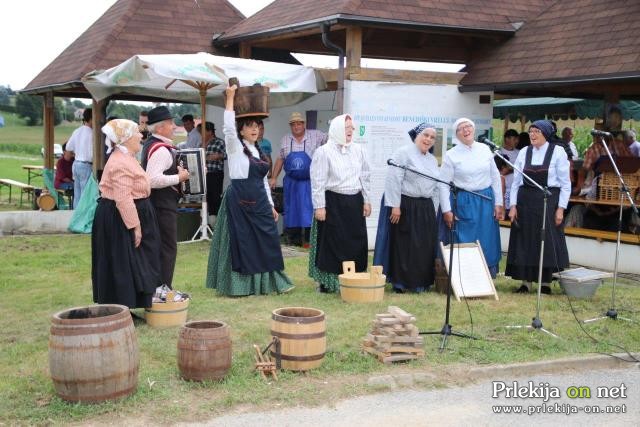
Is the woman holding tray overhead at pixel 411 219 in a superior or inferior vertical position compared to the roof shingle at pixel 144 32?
inferior

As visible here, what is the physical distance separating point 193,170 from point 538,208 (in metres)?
3.58

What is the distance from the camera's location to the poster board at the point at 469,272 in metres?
8.04

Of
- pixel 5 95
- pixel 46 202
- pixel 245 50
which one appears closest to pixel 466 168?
pixel 245 50

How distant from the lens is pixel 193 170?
7.96 metres

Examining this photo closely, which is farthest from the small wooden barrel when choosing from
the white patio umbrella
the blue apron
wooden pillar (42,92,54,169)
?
wooden pillar (42,92,54,169)

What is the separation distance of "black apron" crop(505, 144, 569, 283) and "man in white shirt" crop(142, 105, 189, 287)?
362 centimetres

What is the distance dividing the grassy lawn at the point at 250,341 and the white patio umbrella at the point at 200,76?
2681mm

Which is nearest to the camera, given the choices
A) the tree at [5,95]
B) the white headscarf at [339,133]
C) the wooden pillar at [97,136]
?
the white headscarf at [339,133]

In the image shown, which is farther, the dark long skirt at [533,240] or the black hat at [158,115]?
the dark long skirt at [533,240]

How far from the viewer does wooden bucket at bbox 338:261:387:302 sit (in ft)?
25.0

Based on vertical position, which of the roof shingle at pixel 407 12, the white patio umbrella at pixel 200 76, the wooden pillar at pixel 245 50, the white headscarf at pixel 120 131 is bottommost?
the white headscarf at pixel 120 131

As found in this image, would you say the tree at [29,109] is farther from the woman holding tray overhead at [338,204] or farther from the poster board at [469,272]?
the poster board at [469,272]

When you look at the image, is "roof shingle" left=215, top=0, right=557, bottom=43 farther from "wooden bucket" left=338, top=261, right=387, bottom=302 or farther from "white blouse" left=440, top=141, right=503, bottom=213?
"wooden bucket" left=338, top=261, right=387, bottom=302

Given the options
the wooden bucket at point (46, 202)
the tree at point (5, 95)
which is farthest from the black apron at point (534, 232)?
the tree at point (5, 95)
